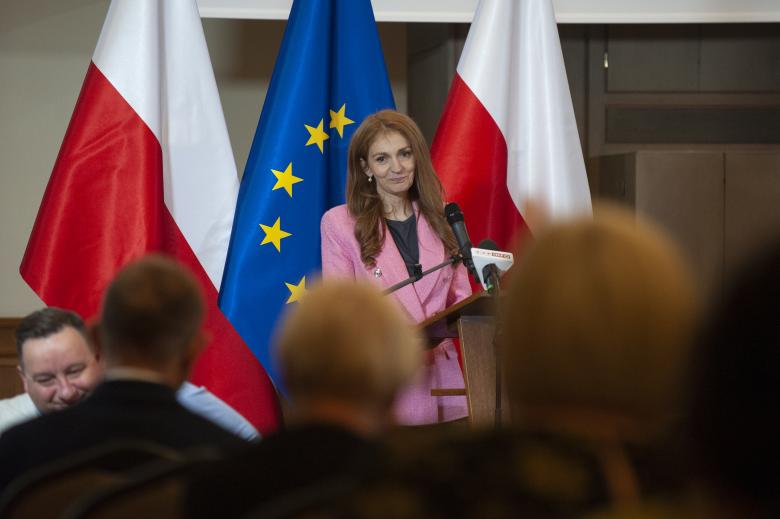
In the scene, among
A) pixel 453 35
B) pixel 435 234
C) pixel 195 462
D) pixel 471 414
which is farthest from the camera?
pixel 453 35

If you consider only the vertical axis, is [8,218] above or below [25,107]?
below

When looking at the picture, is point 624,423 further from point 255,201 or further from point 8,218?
point 8,218

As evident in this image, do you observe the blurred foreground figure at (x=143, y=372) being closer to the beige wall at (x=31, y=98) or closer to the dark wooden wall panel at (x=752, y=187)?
the dark wooden wall panel at (x=752, y=187)

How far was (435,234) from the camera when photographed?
3.90m

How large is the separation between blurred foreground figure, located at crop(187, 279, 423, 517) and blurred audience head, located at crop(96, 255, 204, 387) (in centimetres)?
36

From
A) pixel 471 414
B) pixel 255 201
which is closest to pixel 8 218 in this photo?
pixel 255 201

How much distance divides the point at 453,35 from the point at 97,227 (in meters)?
2.02

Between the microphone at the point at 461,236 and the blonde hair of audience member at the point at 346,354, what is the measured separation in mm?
1988

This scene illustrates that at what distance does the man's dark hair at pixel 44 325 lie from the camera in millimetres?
3113

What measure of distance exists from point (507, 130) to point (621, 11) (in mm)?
839

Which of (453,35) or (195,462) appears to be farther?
(453,35)

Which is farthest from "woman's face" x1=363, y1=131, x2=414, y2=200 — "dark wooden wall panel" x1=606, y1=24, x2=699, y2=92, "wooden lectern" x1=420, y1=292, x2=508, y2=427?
"dark wooden wall panel" x1=606, y1=24, x2=699, y2=92

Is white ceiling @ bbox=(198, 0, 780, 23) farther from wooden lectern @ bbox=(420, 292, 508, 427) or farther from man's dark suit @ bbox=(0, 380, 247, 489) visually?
man's dark suit @ bbox=(0, 380, 247, 489)

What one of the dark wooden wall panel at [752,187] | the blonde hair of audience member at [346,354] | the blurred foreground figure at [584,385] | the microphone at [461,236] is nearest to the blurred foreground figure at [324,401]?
the blonde hair of audience member at [346,354]
